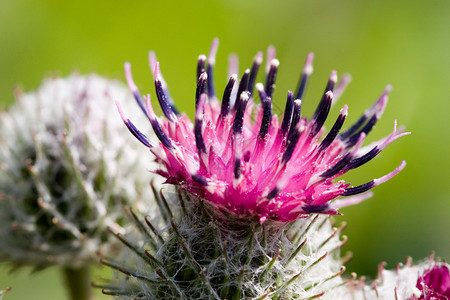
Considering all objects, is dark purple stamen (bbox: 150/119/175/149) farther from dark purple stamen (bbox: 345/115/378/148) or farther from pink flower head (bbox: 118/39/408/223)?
dark purple stamen (bbox: 345/115/378/148)

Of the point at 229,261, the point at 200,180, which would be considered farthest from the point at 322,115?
the point at 229,261

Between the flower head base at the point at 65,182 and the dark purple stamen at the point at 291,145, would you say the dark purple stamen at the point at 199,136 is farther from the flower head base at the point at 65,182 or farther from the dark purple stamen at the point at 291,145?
the flower head base at the point at 65,182

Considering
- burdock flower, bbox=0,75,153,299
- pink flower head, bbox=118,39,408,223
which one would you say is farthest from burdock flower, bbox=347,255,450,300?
burdock flower, bbox=0,75,153,299

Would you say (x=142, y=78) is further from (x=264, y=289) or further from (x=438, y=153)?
(x=264, y=289)

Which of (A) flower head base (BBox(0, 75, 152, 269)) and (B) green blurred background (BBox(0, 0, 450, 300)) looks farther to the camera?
→ (B) green blurred background (BBox(0, 0, 450, 300))

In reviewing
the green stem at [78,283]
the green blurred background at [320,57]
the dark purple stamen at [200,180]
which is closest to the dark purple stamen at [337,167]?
the dark purple stamen at [200,180]

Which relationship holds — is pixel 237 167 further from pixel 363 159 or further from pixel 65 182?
pixel 65 182

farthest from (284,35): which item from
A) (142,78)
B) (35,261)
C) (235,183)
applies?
(235,183)
